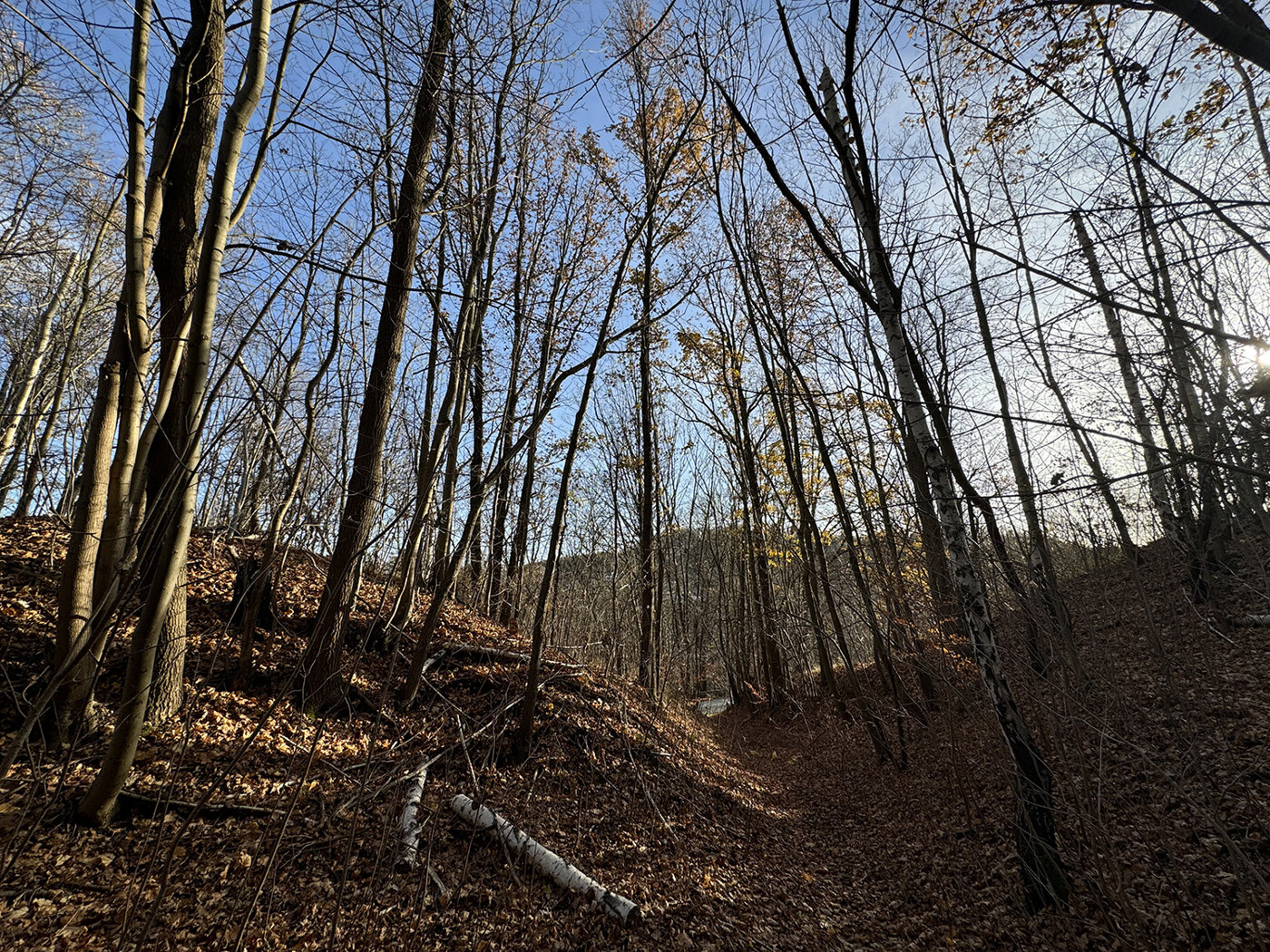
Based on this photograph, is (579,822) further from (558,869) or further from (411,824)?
(411,824)

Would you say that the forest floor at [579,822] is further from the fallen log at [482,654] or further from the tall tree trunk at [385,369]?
the tall tree trunk at [385,369]

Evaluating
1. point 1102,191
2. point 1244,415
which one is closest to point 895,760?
point 1244,415

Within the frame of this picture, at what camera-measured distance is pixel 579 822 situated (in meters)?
5.12

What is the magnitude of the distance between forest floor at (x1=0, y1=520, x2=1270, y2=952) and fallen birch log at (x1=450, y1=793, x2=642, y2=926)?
0.09 metres

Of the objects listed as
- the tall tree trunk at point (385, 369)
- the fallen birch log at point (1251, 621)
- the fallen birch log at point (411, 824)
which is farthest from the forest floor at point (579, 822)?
the tall tree trunk at point (385, 369)

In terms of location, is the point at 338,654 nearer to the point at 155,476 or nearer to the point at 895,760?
the point at 155,476

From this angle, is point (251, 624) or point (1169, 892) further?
point (251, 624)

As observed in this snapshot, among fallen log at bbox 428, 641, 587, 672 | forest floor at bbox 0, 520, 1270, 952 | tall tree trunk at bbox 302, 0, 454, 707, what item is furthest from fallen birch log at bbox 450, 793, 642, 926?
fallen log at bbox 428, 641, 587, 672

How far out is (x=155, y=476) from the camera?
474 centimetres

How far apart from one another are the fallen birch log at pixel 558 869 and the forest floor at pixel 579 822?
9 centimetres

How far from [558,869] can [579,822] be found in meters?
0.99

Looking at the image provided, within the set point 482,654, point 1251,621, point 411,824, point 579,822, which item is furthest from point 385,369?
point 1251,621

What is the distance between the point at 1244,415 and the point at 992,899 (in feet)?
13.7

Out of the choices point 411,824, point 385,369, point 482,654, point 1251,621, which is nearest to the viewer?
point 411,824
